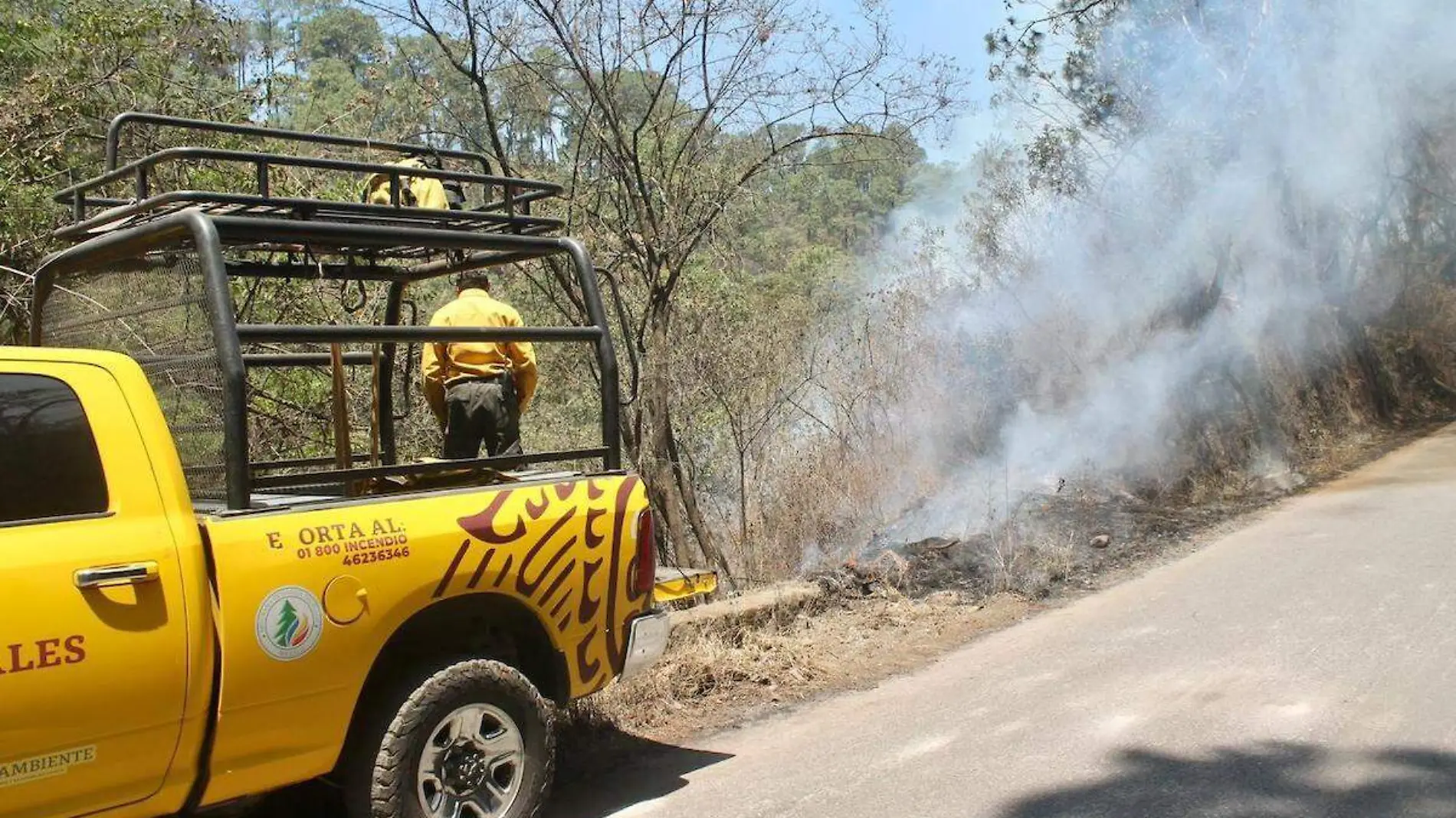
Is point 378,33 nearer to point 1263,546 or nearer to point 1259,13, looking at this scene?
point 1263,546

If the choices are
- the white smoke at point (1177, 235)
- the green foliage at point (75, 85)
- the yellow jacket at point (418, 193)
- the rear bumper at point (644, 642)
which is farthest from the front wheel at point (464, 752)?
the white smoke at point (1177, 235)

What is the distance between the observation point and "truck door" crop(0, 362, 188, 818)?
332 centimetres

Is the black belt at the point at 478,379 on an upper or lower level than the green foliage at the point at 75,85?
lower

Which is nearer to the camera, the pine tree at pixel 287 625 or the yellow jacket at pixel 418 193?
the pine tree at pixel 287 625

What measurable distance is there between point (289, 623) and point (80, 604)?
618 mm

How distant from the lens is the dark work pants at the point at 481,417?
584cm

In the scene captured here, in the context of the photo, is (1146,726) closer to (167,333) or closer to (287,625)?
(287,625)

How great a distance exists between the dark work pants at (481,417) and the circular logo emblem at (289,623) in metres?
1.95

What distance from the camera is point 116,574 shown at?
3496 millimetres

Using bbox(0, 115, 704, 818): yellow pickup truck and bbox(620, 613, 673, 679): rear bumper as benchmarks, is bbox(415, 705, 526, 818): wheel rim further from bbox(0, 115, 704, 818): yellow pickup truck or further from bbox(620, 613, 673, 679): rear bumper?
bbox(620, 613, 673, 679): rear bumper

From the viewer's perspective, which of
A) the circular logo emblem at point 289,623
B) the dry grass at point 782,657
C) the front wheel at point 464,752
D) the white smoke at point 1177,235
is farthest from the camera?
the white smoke at point 1177,235

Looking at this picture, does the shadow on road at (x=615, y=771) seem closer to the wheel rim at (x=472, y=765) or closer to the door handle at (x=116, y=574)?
the wheel rim at (x=472, y=765)

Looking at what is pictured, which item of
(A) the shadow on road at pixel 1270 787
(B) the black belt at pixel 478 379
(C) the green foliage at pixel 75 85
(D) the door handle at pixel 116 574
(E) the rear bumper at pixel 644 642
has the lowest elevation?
(A) the shadow on road at pixel 1270 787

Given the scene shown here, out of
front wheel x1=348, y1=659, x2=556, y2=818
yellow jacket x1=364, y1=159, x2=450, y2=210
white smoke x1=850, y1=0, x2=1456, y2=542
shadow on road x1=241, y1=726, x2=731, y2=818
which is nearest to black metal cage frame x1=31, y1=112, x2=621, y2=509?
yellow jacket x1=364, y1=159, x2=450, y2=210
